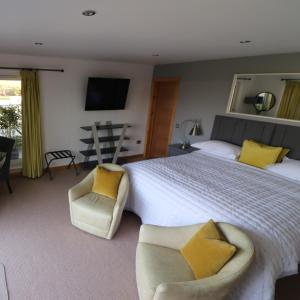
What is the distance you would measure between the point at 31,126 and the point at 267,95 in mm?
3836

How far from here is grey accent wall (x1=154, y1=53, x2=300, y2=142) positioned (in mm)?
3145

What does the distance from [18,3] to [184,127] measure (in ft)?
11.7

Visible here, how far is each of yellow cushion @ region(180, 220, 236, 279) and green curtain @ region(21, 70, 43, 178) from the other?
3.25m

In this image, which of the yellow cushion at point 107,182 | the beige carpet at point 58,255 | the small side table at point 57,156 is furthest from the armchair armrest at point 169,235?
the small side table at point 57,156

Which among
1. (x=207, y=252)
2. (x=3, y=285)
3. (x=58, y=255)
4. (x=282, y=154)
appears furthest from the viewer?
(x=282, y=154)

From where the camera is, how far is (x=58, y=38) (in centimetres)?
235

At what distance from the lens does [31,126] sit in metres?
3.90

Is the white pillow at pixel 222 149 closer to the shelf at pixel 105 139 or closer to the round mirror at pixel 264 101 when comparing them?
the round mirror at pixel 264 101

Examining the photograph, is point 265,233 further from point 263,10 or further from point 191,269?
point 263,10

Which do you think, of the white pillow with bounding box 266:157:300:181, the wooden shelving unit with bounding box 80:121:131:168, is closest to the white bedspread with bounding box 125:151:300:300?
the white pillow with bounding box 266:157:300:181

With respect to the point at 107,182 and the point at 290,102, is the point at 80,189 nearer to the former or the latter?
the point at 107,182

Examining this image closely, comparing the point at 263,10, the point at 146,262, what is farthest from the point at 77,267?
the point at 263,10


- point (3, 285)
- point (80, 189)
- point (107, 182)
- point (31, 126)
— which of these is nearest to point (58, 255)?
point (3, 285)

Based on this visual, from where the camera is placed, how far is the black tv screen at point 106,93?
4371 millimetres
